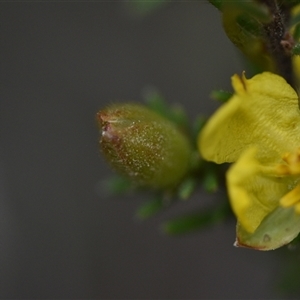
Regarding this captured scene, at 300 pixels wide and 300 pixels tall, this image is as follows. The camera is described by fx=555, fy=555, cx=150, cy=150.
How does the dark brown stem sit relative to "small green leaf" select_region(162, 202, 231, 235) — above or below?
above

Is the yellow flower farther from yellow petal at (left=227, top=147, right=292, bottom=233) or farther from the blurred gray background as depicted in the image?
the blurred gray background

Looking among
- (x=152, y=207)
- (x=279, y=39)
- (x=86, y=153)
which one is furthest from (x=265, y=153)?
(x=86, y=153)

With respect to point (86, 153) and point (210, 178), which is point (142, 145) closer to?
point (210, 178)

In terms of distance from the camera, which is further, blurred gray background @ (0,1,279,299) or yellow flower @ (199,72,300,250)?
blurred gray background @ (0,1,279,299)

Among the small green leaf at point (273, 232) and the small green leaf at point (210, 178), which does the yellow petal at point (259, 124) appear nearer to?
the small green leaf at point (273, 232)

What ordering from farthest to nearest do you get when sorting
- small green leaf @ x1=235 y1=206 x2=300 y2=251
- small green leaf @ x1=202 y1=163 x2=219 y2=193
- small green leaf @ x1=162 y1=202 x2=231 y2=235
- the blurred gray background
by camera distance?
the blurred gray background → small green leaf @ x1=162 y1=202 x2=231 y2=235 → small green leaf @ x1=202 y1=163 x2=219 y2=193 → small green leaf @ x1=235 y1=206 x2=300 y2=251

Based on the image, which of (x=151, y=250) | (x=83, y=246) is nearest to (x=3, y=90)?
(x=83, y=246)

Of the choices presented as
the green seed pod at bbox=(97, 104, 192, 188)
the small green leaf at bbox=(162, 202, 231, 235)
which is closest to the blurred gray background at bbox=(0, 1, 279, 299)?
the small green leaf at bbox=(162, 202, 231, 235)

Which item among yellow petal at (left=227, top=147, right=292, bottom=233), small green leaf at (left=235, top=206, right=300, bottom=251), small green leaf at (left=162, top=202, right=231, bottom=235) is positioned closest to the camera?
yellow petal at (left=227, top=147, right=292, bottom=233)
